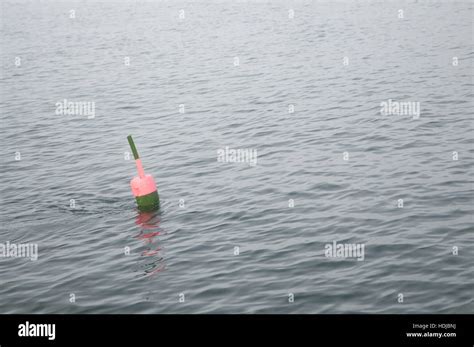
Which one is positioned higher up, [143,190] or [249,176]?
[143,190]

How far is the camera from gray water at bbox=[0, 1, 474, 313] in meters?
13.6

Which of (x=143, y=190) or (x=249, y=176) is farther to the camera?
(x=249, y=176)

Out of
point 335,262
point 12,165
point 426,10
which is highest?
point 426,10

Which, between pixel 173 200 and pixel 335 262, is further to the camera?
pixel 173 200

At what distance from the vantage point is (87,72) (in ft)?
132

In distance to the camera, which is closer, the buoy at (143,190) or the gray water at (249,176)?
the gray water at (249,176)

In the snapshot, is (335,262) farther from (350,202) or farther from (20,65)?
(20,65)

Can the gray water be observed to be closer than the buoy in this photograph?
Yes

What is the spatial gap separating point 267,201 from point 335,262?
13.6 feet

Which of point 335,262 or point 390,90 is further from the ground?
point 390,90

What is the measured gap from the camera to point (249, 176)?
20547mm

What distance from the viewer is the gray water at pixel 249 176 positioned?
44.5ft

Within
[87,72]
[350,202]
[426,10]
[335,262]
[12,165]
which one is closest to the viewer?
[335,262]

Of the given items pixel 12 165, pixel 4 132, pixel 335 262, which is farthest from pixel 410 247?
pixel 4 132
